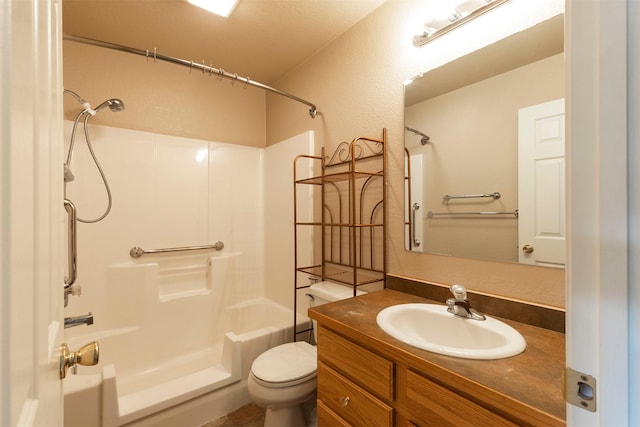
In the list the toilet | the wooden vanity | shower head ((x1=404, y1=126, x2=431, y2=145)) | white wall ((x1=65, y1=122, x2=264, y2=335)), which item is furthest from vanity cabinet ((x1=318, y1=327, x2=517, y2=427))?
white wall ((x1=65, y1=122, x2=264, y2=335))

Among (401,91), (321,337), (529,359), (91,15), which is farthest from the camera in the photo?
(91,15)

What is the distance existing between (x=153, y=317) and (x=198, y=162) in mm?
1231

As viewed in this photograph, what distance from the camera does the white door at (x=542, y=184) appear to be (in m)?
1.04

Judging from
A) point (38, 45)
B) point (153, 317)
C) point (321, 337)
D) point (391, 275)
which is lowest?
point (153, 317)

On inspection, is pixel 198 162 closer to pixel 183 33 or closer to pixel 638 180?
pixel 183 33

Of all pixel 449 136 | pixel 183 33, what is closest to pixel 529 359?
pixel 449 136

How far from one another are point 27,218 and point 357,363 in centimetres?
99

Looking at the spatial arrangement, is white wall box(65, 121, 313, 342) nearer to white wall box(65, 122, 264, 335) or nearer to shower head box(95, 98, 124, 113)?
white wall box(65, 122, 264, 335)

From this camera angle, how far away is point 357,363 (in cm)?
103

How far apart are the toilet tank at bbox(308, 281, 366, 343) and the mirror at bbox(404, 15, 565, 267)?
1.53 ft

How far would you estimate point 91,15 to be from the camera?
1726mm

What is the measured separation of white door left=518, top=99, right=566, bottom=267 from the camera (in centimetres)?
104

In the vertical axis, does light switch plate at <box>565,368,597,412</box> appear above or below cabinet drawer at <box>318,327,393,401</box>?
above

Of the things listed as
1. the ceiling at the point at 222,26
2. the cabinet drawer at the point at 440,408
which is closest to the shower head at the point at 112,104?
the ceiling at the point at 222,26
